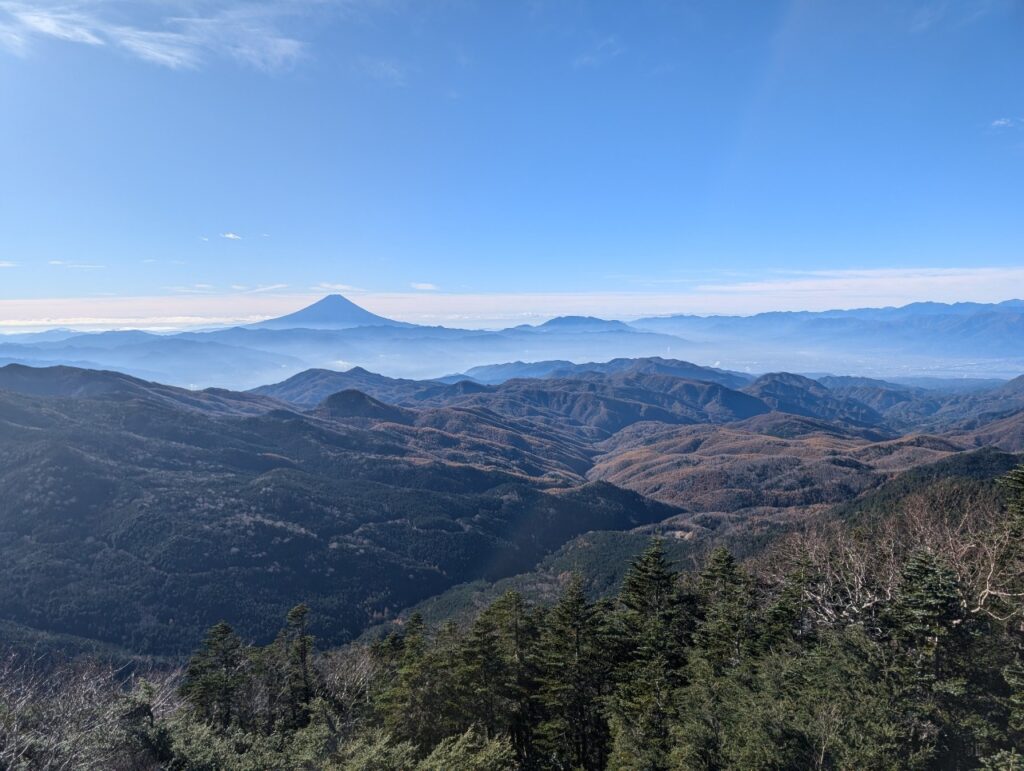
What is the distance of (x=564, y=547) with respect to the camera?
184 metres

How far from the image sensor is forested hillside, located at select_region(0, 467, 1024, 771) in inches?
860

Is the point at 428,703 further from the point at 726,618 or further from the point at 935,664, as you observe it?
the point at 935,664

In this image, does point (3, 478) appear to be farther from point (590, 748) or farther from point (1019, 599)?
point (1019, 599)

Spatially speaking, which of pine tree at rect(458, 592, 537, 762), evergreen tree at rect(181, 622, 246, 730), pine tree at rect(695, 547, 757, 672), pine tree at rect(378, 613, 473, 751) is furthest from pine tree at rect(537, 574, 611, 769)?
evergreen tree at rect(181, 622, 246, 730)

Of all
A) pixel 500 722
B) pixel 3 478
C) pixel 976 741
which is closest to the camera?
pixel 976 741

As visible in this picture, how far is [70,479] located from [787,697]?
206317 mm

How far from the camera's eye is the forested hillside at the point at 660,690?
21.8m

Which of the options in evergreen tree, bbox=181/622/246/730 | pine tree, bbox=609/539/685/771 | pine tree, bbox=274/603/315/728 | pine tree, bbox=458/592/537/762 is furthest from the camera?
pine tree, bbox=274/603/315/728

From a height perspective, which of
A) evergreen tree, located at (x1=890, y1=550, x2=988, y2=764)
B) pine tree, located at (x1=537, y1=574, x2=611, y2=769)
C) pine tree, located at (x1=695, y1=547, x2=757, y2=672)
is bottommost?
pine tree, located at (x1=537, y1=574, x2=611, y2=769)

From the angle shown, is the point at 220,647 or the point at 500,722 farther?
the point at 220,647

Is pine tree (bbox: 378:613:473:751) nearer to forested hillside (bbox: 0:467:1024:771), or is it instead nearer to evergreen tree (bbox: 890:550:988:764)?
forested hillside (bbox: 0:467:1024:771)

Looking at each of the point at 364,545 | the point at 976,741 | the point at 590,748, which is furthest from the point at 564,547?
the point at 976,741

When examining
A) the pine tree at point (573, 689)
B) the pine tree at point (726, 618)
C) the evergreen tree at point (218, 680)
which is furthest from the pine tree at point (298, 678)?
the pine tree at point (726, 618)

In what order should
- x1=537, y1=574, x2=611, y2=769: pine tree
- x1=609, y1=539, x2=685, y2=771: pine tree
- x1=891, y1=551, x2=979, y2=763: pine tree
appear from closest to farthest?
x1=891, y1=551, x2=979, y2=763: pine tree → x1=609, y1=539, x2=685, y2=771: pine tree → x1=537, y1=574, x2=611, y2=769: pine tree
